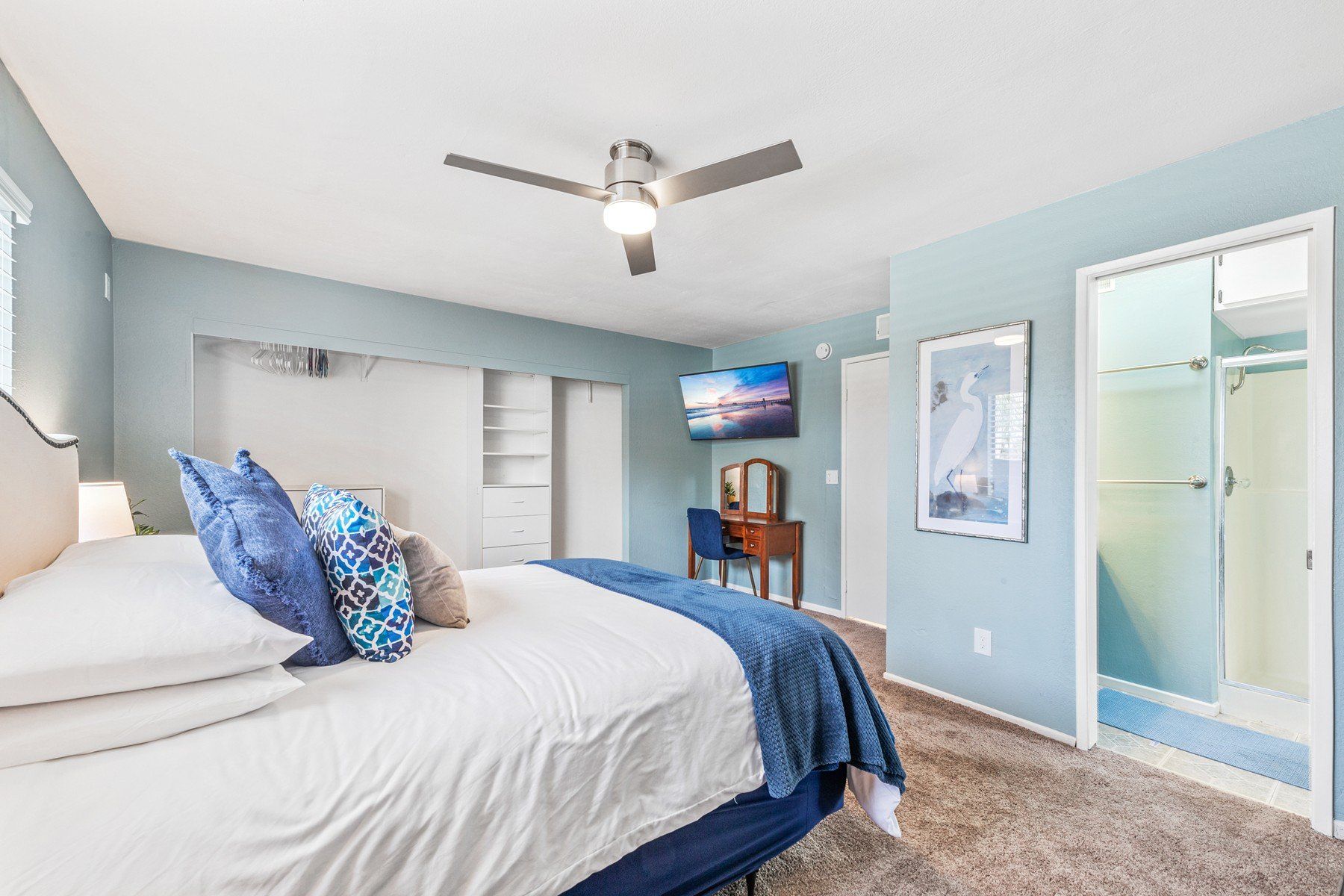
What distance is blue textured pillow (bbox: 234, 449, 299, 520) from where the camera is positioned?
139 centimetres

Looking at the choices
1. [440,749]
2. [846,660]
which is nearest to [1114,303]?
[846,660]

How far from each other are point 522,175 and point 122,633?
5.16 feet

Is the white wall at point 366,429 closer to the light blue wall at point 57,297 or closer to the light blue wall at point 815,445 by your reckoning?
the light blue wall at point 57,297

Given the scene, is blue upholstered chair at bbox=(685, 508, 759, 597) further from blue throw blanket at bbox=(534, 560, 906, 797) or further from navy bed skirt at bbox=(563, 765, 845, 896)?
navy bed skirt at bbox=(563, 765, 845, 896)

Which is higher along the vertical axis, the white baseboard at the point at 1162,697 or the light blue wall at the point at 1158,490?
the light blue wall at the point at 1158,490

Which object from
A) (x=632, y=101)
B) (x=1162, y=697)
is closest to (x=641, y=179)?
(x=632, y=101)

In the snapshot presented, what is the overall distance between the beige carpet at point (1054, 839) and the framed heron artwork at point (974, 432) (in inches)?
39.1

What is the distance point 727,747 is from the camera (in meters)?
1.41

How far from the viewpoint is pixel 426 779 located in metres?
0.99

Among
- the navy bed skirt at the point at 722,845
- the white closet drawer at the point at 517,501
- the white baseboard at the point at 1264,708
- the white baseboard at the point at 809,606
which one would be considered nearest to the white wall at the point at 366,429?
the white closet drawer at the point at 517,501

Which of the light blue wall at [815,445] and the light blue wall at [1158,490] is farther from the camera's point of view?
the light blue wall at [815,445]

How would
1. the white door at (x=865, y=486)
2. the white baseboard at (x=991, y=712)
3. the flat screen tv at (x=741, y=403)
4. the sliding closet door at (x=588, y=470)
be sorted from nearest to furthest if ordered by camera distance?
the white baseboard at (x=991, y=712)
the white door at (x=865, y=486)
the flat screen tv at (x=741, y=403)
the sliding closet door at (x=588, y=470)

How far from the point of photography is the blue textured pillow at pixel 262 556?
1125 millimetres

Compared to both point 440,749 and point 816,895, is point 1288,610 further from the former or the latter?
point 440,749
